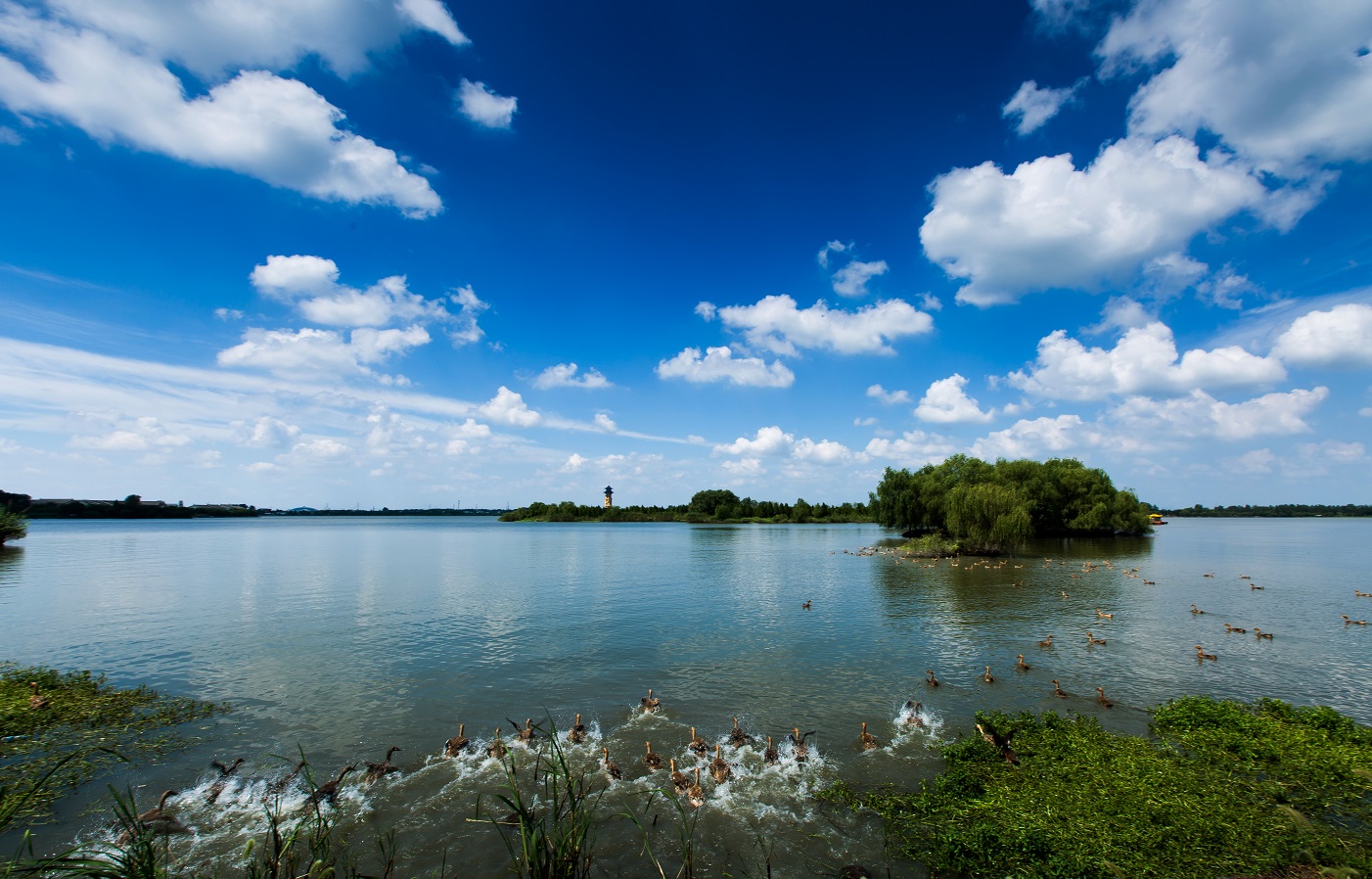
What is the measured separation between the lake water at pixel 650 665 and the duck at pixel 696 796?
0.65 feet

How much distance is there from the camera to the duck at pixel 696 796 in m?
13.2

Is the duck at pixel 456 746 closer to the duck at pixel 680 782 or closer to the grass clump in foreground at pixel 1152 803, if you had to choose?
the duck at pixel 680 782

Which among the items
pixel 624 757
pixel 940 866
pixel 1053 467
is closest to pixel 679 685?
pixel 624 757

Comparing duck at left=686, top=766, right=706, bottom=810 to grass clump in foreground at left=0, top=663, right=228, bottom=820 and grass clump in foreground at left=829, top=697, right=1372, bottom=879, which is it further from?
grass clump in foreground at left=0, top=663, right=228, bottom=820

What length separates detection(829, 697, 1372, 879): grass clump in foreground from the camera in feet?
33.5

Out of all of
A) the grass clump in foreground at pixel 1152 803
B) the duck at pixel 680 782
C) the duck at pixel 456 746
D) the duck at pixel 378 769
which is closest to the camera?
the grass clump in foreground at pixel 1152 803

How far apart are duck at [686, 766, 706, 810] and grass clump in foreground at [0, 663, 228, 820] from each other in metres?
13.3

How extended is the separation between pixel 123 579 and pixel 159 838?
54703mm

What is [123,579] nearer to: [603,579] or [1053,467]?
[603,579]

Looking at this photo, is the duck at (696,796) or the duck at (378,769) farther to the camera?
the duck at (378,769)

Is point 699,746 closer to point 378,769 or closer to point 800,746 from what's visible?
point 800,746

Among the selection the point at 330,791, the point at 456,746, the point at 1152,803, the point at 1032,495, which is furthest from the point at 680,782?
the point at 1032,495

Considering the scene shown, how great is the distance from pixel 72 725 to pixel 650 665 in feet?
62.1

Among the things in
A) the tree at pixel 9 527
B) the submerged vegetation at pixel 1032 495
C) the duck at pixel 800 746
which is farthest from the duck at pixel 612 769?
the tree at pixel 9 527
